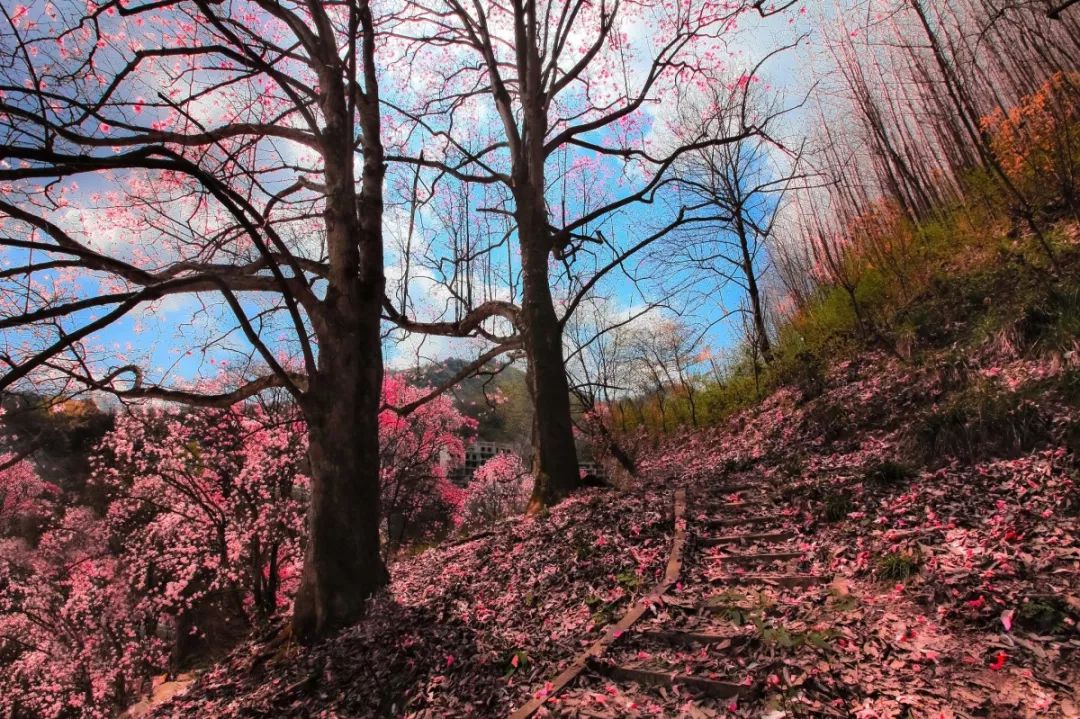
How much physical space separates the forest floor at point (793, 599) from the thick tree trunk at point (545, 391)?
1.05 metres

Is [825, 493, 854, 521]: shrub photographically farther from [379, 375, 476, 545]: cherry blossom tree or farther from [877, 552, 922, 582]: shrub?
[379, 375, 476, 545]: cherry blossom tree

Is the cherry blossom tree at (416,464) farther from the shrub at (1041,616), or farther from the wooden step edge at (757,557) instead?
the shrub at (1041,616)

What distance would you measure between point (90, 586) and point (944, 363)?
20.5 m

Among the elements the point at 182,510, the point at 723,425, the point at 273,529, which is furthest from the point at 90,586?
the point at 723,425

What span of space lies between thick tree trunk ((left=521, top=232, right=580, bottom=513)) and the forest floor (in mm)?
1048

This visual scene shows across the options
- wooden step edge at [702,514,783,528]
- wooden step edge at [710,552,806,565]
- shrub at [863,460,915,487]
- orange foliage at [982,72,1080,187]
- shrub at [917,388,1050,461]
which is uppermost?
orange foliage at [982,72,1080,187]

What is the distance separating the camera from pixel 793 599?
3373 mm

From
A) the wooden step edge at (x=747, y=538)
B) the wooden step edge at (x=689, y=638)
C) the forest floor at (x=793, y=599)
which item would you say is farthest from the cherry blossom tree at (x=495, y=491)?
the wooden step edge at (x=689, y=638)

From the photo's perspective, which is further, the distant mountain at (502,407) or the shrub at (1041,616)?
the distant mountain at (502,407)

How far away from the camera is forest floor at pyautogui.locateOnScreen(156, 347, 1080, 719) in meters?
2.47

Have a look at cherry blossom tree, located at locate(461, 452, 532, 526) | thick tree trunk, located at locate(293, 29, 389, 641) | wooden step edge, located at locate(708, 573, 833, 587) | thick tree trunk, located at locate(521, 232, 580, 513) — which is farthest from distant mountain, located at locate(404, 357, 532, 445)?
wooden step edge, located at locate(708, 573, 833, 587)

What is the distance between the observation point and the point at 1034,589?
2701 millimetres

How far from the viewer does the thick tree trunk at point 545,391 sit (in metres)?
7.33

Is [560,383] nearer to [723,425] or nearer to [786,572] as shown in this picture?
[786,572]
